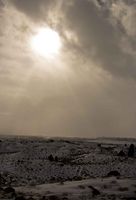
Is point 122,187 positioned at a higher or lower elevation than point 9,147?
lower

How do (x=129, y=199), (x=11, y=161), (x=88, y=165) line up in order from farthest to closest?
1. (x=11, y=161)
2. (x=88, y=165)
3. (x=129, y=199)

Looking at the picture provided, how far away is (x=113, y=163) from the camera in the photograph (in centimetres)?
4272

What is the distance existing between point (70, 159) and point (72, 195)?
81.9 feet

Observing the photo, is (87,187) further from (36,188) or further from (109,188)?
(36,188)

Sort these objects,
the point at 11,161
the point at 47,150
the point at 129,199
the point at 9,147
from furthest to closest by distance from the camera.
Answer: the point at 9,147, the point at 47,150, the point at 11,161, the point at 129,199

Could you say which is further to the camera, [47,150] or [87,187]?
[47,150]

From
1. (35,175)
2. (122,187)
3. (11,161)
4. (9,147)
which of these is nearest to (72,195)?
(122,187)

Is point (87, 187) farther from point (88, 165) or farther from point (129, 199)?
point (88, 165)

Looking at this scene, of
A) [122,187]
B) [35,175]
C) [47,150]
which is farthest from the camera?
[47,150]

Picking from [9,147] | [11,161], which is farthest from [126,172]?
[9,147]

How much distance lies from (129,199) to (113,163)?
19.6m

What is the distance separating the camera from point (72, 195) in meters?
23.8

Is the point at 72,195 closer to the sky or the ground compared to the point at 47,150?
closer to the ground

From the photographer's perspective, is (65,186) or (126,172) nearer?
(65,186)
